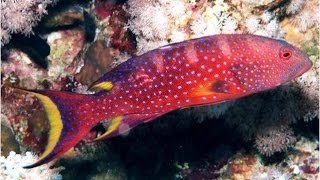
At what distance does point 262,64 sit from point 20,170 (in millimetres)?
3547

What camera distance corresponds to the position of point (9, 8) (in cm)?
553

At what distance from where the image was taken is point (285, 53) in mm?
3555

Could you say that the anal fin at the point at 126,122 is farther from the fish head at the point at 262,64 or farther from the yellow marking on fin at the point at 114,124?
the fish head at the point at 262,64

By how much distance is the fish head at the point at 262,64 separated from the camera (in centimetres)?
357

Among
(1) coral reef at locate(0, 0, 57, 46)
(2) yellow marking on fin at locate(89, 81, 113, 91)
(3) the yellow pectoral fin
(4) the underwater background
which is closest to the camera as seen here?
(3) the yellow pectoral fin

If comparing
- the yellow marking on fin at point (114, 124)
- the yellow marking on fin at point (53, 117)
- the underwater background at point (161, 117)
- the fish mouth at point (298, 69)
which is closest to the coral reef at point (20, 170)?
the underwater background at point (161, 117)

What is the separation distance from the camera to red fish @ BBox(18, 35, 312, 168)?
3.57 m

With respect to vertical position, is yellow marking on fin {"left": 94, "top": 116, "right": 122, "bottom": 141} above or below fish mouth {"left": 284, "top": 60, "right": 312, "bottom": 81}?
below

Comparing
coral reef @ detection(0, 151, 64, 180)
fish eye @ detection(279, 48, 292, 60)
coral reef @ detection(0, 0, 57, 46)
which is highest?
coral reef @ detection(0, 0, 57, 46)

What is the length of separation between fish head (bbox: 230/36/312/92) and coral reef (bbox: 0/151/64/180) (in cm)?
298

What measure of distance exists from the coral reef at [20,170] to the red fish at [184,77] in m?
1.90

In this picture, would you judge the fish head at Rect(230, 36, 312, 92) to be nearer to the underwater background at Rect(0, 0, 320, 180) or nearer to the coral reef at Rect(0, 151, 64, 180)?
the underwater background at Rect(0, 0, 320, 180)

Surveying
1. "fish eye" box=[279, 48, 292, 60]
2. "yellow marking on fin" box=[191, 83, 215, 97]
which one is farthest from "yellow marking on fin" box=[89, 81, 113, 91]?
"fish eye" box=[279, 48, 292, 60]

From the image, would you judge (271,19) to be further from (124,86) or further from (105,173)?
(105,173)
